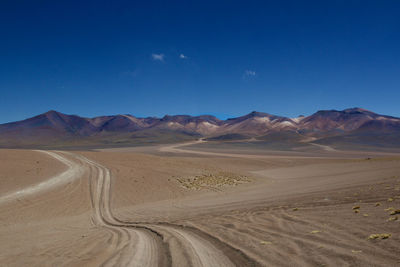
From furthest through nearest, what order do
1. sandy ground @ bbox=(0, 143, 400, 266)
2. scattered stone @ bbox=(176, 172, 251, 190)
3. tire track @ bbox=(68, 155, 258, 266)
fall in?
scattered stone @ bbox=(176, 172, 251, 190), tire track @ bbox=(68, 155, 258, 266), sandy ground @ bbox=(0, 143, 400, 266)

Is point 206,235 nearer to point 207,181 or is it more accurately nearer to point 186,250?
point 186,250

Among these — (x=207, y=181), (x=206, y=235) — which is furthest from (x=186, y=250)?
(x=207, y=181)

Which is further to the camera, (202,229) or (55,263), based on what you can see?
(202,229)

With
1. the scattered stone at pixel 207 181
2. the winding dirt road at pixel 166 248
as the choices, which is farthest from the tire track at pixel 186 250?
the scattered stone at pixel 207 181

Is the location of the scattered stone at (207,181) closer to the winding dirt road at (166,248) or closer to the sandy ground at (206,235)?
the sandy ground at (206,235)

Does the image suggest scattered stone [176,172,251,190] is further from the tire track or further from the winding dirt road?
the tire track

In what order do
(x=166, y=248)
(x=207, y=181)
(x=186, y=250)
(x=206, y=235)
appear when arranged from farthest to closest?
(x=207, y=181)
(x=206, y=235)
(x=166, y=248)
(x=186, y=250)

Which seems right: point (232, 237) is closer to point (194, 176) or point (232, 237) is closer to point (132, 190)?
point (132, 190)

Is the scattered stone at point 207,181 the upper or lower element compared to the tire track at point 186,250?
lower

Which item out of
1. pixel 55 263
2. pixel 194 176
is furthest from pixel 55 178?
pixel 55 263

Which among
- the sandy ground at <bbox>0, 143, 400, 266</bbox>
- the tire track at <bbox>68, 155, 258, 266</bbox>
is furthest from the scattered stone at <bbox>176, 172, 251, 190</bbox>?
the tire track at <bbox>68, 155, 258, 266</bbox>

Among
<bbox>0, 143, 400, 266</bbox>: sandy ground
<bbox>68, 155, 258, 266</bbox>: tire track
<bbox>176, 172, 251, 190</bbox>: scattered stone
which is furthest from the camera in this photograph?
<bbox>176, 172, 251, 190</bbox>: scattered stone
